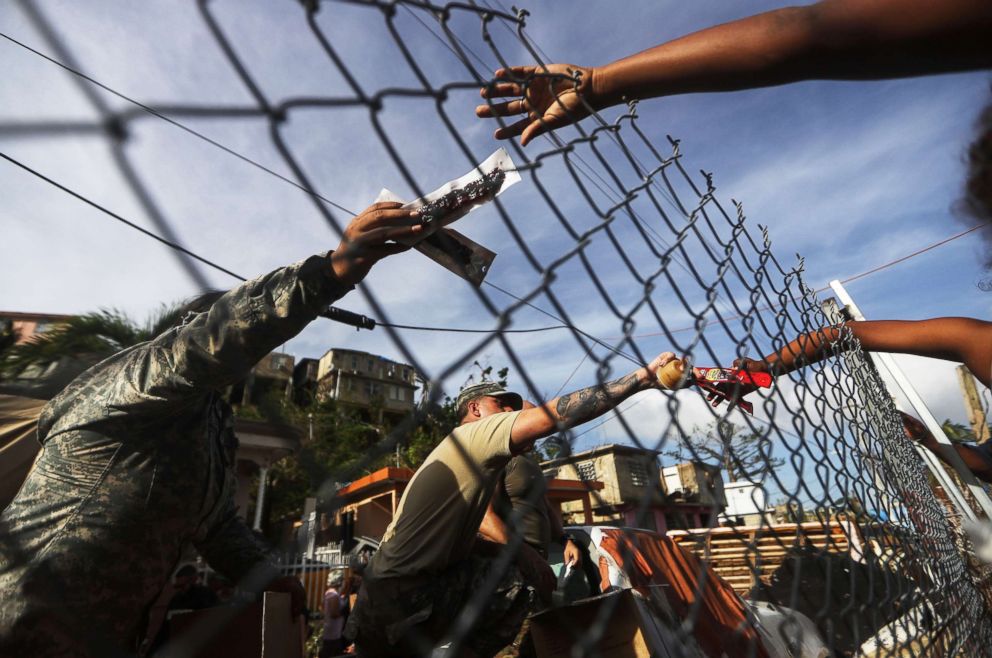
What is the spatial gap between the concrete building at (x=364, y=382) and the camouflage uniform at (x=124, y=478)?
942 inches

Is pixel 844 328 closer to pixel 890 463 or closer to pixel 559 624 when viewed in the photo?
pixel 890 463

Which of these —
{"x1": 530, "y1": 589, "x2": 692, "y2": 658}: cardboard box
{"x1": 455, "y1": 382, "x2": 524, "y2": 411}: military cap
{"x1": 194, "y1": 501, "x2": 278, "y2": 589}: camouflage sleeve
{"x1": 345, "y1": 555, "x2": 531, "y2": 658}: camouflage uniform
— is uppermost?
{"x1": 455, "y1": 382, "x2": 524, "y2": 411}: military cap

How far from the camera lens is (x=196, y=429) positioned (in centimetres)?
190

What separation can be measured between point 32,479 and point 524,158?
5.85ft

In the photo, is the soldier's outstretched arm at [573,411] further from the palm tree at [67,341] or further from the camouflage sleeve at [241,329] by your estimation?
the palm tree at [67,341]

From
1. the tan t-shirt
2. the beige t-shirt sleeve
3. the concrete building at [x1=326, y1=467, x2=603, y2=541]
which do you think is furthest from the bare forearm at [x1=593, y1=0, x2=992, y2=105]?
the concrete building at [x1=326, y1=467, x2=603, y2=541]

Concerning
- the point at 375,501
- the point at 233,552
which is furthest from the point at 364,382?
the point at 233,552

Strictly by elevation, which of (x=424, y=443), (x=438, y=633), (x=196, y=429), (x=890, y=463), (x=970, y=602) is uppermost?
(x=424, y=443)

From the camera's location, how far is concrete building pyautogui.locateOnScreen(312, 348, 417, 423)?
28359mm

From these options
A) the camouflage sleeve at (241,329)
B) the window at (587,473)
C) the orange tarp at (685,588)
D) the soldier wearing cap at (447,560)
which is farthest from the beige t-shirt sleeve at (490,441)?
the orange tarp at (685,588)

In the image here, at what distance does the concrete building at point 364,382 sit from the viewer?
2836 cm

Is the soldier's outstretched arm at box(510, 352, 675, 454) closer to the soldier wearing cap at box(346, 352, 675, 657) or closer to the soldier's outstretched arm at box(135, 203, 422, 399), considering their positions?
the soldier wearing cap at box(346, 352, 675, 657)

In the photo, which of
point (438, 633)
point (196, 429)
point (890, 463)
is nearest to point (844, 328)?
point (890, 463)

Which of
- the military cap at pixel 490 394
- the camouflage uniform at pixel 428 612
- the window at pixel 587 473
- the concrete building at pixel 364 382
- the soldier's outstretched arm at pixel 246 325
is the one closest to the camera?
the soldier's outstretched arm at pixel 246 325
